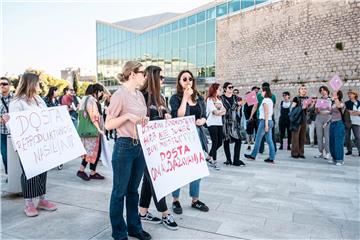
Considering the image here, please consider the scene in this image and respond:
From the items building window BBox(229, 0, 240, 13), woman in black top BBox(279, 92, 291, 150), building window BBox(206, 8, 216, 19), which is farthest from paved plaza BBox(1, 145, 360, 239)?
building window BBox(206, 8, 216, 19)

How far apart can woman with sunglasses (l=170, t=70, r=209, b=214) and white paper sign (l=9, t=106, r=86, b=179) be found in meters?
1.65

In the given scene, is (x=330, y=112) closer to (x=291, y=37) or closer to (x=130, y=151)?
(x=130, y=151)

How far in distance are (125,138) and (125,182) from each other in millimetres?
418

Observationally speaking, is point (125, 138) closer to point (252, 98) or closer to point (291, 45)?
point (252, 98)

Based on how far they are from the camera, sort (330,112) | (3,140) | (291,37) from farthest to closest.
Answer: (291,37) < (330,112) < (3,140)

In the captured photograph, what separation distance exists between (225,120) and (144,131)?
420 cm

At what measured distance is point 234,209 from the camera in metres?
4.07

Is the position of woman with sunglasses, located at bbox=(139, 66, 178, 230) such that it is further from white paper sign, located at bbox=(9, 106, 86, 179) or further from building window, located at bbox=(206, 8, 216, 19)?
building window, located at bbox=(206, 8, 216, 19)

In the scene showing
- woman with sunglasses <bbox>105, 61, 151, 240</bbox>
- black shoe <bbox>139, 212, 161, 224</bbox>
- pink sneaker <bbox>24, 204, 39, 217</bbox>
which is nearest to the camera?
woman with sunglasses <bbox>105, 61, 151, 240</bbox>

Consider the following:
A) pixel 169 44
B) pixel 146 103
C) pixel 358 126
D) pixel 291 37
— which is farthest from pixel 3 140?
pixel 169 44

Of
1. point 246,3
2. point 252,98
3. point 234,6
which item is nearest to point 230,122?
point 252,98

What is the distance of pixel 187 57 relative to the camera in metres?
28.8

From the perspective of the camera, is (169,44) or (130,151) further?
(169,44)

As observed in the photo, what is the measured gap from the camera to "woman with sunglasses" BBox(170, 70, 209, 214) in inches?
151
